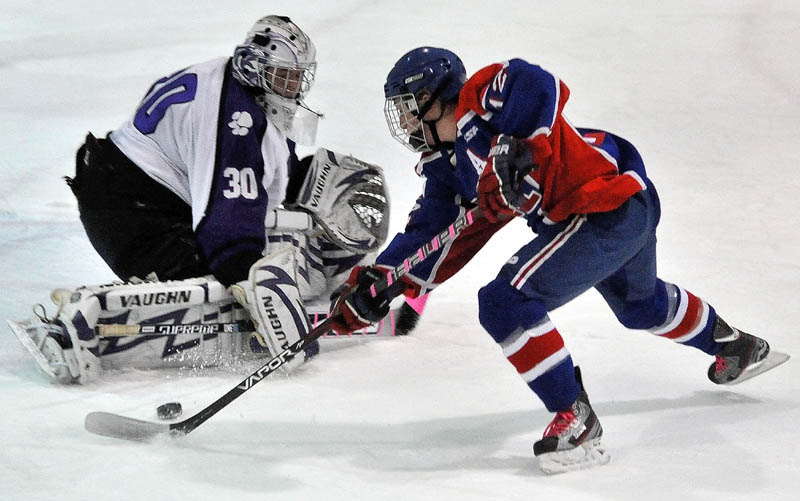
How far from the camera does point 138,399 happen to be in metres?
2.78

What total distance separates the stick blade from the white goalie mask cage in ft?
3.82

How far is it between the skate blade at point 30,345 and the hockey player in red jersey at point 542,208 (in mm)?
763

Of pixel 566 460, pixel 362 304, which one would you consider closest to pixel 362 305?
pixel 362 304

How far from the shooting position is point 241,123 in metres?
3.13

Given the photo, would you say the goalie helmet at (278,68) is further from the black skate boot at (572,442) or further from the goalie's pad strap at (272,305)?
the black skate boot at (572,442)

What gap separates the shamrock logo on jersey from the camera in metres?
3.12

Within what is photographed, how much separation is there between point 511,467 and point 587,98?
323 cm

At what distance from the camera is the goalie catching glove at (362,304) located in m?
2.67

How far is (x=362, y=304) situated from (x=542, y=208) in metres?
0.50

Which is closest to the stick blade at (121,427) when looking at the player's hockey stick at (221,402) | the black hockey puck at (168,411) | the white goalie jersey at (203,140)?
the player's hockey stick at (221,402)

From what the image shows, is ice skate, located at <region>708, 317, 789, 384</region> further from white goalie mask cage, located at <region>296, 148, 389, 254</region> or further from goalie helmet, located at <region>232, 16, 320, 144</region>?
goalie helmet, located at <region>232, 16, 320, 144</region>

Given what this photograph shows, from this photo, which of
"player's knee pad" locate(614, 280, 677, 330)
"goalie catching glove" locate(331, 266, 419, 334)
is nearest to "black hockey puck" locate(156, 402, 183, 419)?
"goalie catching glove" locate(331, 266, 419, 334)

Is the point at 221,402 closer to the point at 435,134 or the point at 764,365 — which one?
the point at 435,134

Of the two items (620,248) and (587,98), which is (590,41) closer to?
(587,98)
